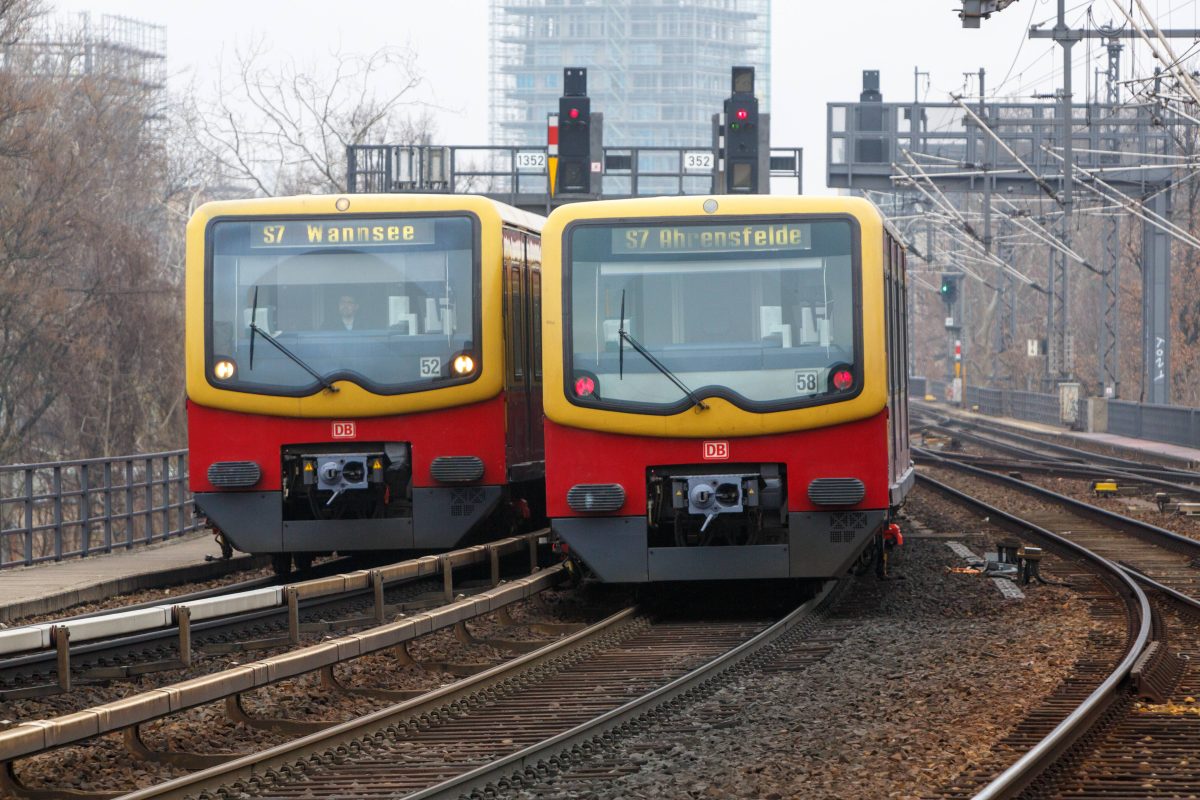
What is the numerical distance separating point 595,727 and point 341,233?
7182 millimetres

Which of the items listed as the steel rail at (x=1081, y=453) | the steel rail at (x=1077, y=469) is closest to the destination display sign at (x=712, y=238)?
the steel rail at (x=1077, y=469)

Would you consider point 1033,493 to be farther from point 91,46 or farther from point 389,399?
point 91,46

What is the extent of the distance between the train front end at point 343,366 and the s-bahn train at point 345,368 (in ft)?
0.04

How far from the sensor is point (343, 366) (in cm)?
1504

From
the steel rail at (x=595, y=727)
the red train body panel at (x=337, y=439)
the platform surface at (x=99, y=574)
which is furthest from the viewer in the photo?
the red train body panel at (x=337, y=439)

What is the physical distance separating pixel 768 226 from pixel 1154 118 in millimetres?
24055

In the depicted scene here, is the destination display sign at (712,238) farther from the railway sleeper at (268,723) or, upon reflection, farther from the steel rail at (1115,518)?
the steel rail at (1115,518)

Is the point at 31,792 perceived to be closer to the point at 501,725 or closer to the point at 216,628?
the point at 501,725

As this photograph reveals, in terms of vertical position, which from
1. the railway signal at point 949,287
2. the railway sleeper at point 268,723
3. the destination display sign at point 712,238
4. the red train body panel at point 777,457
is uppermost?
the railway signal at point 949,287

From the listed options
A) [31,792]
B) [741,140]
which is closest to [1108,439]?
[741,140]

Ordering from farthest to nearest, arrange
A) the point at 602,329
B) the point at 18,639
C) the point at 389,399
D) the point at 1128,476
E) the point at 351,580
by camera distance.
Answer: the point at 1128,476, the point at 389,399, the point at 602,329, the point at 351,580, the point at 18,639

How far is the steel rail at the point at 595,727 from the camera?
7551 millimetres

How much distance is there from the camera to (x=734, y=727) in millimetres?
9047

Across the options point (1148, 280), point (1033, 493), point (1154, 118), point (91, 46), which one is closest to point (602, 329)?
point (1033, 493)
